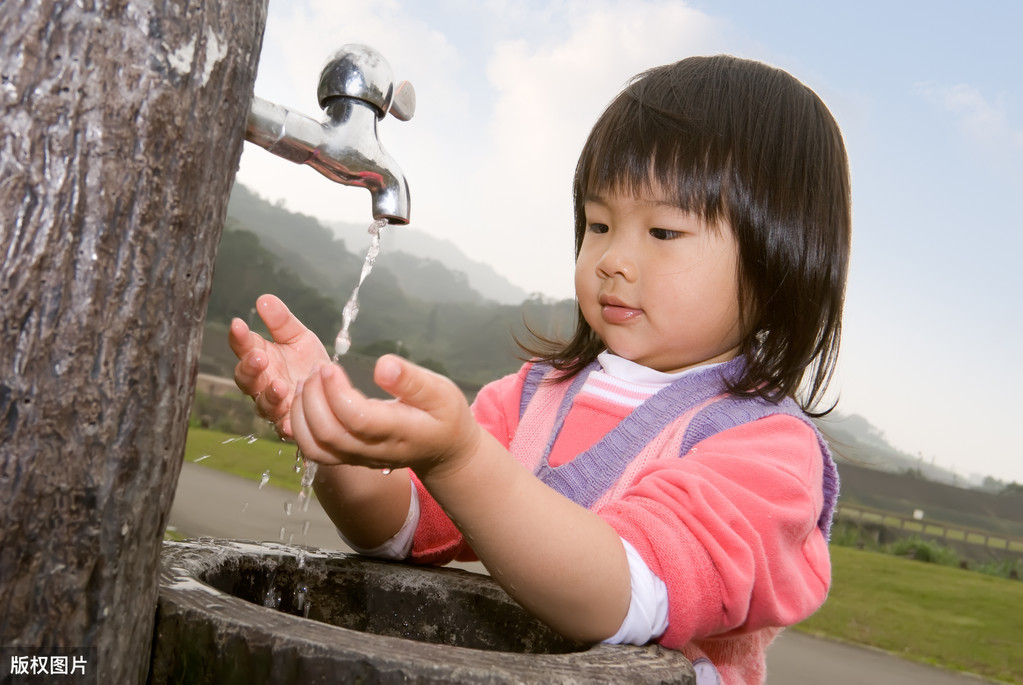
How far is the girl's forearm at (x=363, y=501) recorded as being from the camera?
1232 millimetres

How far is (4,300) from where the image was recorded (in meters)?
0.60

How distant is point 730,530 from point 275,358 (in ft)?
1.92

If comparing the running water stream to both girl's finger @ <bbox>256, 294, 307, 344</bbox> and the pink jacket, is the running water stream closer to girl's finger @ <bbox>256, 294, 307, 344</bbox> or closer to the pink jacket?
girl's finger @ <bbox>256, 294, 307, 344</bbox>

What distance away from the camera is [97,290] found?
0.64 metres

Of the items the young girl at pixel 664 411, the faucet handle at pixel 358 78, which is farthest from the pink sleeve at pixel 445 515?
the faucet handle at pixel 358 78

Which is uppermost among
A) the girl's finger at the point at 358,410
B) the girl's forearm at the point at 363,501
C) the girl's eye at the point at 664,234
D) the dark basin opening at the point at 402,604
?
the girl's eye at the point at 664,234

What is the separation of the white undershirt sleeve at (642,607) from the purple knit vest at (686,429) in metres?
0.29

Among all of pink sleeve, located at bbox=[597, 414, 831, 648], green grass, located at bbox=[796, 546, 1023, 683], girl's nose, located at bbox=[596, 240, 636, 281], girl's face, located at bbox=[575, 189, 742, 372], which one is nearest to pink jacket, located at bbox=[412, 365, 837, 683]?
pink sleeve, located at bbox=[597, 414, 831, 648]

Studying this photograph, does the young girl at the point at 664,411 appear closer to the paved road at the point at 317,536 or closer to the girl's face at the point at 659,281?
the girl's face at the point at 659,281

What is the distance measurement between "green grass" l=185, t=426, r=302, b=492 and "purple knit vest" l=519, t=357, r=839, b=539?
18.2 ft

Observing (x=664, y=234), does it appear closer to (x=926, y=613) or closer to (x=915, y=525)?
(x=926, y=613)

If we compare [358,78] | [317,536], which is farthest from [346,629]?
[317,536]

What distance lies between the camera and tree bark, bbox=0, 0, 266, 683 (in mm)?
614

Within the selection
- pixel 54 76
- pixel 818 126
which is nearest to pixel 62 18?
pixel 54 76
